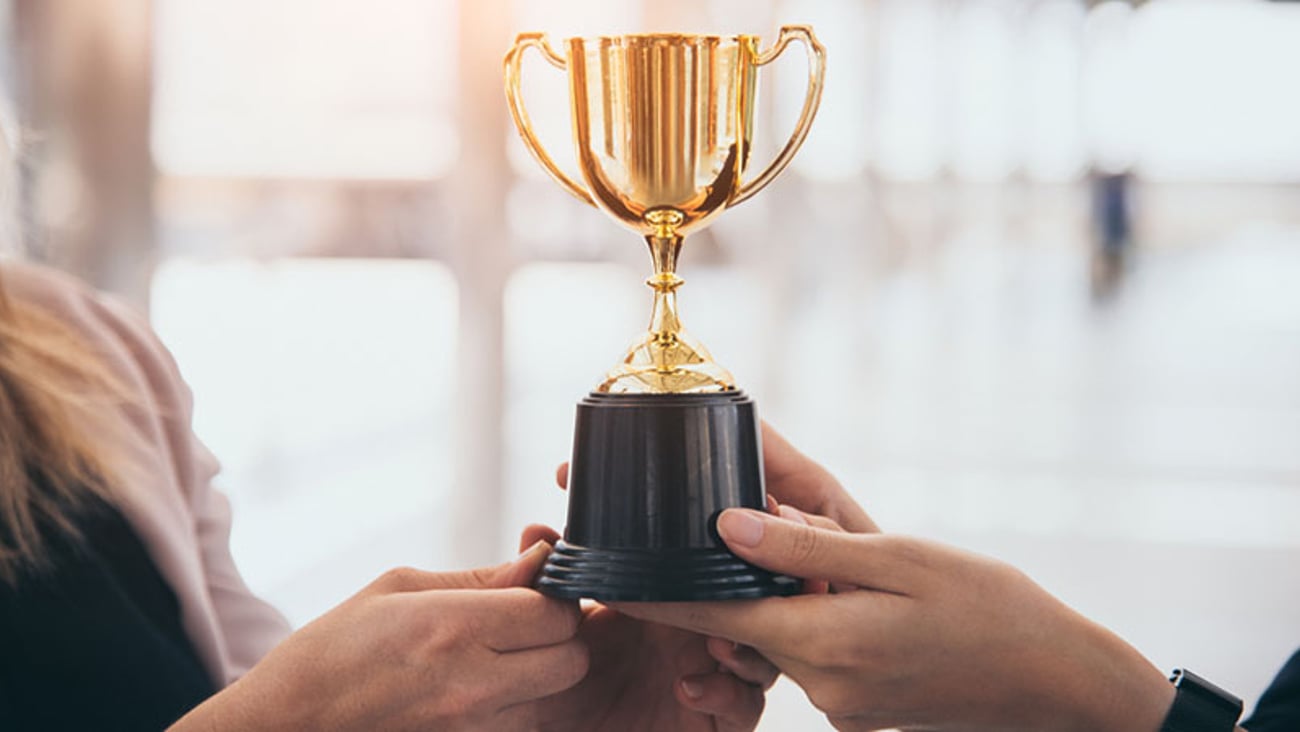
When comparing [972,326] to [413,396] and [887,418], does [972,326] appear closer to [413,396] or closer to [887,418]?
[887,418]

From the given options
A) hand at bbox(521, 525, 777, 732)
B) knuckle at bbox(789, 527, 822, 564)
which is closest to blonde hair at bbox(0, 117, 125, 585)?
hand at bbox(521, 525, 777, 732)

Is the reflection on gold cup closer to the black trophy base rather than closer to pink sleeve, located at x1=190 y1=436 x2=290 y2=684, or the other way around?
the black trophy base

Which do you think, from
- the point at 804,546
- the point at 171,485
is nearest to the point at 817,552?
the point at 804,546

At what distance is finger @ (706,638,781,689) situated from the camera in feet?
3.41

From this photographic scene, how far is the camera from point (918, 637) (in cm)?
94

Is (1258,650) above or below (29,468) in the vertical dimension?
below

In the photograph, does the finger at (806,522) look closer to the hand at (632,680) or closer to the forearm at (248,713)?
the hand at (632,680)

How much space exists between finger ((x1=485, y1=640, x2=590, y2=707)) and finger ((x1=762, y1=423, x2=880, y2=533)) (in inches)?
11.9

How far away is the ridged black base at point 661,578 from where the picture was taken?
93 centimetres

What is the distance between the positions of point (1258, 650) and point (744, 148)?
305 centimetres

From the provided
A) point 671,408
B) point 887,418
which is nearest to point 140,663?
point 671,408

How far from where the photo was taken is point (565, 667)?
0.97 m

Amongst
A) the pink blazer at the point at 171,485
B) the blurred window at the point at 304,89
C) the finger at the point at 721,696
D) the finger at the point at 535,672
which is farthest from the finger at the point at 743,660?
the blurred window at the point at 304,89

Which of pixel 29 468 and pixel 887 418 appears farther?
pixel 887 418
